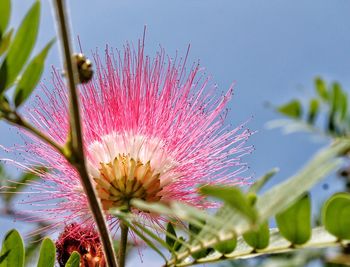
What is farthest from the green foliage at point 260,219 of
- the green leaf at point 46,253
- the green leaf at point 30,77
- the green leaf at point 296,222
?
the green leaf at point 46,253

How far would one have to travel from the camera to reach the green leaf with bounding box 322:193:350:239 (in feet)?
3.30

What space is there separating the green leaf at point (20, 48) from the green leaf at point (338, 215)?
602mm

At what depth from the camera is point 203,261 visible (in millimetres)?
1290

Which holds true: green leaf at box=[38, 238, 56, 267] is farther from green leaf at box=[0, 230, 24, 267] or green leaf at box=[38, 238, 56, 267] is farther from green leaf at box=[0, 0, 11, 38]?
green leaf at box=[0, 0, 11, 38]

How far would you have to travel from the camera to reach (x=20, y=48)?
3.49 ft

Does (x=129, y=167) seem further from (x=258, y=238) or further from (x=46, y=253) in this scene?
(x=258, y=238)

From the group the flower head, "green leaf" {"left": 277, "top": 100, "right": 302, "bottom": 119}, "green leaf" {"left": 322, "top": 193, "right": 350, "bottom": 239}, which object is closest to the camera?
"green leaf" {"left": 277, "top": 100, "right": 302, "bottom": 119}

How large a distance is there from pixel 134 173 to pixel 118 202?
12cm

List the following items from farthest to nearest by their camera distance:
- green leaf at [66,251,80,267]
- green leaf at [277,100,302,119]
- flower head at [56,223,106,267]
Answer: flower head at [56,223,106,267], green leaf at [66,251,80,267], green leaf at [277,100,302,119]

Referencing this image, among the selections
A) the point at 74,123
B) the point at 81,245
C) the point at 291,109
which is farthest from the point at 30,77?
the point at 81,245

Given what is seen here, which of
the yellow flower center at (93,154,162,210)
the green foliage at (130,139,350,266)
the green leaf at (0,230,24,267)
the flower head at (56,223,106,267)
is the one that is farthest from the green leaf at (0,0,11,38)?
the flower head at (56,223,106,267)

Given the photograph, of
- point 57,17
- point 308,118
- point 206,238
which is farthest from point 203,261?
point 57,17

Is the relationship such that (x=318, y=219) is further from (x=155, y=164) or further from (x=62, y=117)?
(x=62, y=117)

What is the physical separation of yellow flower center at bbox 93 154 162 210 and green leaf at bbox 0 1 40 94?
686mm
